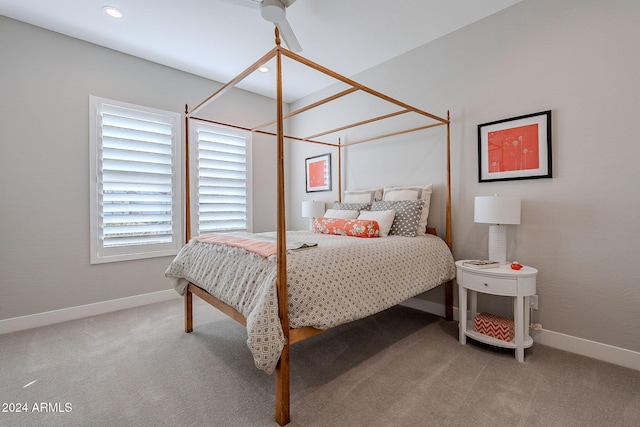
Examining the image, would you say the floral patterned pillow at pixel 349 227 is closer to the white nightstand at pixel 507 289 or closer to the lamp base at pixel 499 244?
the white nightstand at pixel 507 289

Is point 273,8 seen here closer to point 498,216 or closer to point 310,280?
point 310,280

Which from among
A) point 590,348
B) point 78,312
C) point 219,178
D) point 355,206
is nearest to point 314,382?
point 355,206

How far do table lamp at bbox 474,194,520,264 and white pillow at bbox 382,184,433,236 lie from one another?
585mm

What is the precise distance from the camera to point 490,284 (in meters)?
2.13

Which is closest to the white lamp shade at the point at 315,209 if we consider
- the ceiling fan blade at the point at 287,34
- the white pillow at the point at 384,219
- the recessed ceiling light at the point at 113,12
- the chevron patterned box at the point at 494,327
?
the white pillow at the point at 384,219

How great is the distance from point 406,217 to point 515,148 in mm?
1071

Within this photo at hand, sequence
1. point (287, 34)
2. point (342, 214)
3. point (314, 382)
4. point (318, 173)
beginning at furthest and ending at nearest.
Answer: point (318, 173) < point (342, 214) < point (287, 34) < point (314, 382)

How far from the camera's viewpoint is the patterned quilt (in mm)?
1465

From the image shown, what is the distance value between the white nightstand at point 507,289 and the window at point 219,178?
10.0ft

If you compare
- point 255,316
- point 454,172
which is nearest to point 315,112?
point 454,172

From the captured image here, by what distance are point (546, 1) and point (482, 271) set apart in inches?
86.9

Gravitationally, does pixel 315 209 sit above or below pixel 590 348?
above

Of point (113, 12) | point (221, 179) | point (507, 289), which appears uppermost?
point (113, 12)

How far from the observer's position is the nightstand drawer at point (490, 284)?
80.6 inches
